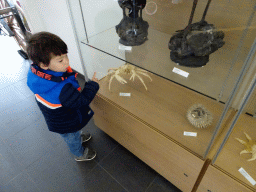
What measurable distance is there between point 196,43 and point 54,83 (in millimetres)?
781

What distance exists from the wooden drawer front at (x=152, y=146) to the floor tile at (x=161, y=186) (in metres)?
0.14

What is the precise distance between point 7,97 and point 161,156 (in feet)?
7.39

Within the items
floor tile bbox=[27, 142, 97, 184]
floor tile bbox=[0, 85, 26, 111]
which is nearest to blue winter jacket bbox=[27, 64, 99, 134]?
floor tile bbox=[27, 142, 97, 184]

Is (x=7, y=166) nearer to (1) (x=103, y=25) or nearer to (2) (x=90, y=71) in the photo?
(2) (x=90, y=71)

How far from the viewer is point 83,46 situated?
1.33 metres

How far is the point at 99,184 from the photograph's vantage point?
148 centimetres

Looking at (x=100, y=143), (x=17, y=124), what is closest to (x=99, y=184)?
(x=100, y=143)

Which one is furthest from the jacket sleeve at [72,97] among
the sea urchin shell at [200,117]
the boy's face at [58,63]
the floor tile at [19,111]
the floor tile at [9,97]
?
the floor tile at [9,97]

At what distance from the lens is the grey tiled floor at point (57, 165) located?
148cm

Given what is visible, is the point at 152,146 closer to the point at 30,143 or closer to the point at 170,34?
the point at 170,34

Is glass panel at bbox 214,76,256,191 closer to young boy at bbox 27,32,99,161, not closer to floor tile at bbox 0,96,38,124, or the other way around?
young boy at bbox 27,32,99,161

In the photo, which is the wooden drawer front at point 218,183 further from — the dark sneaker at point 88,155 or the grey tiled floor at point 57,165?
the dark sneaker at point 88,155

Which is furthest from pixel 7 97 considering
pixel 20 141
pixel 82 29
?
pixel 82 29

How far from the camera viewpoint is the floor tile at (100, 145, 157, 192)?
1473mm
